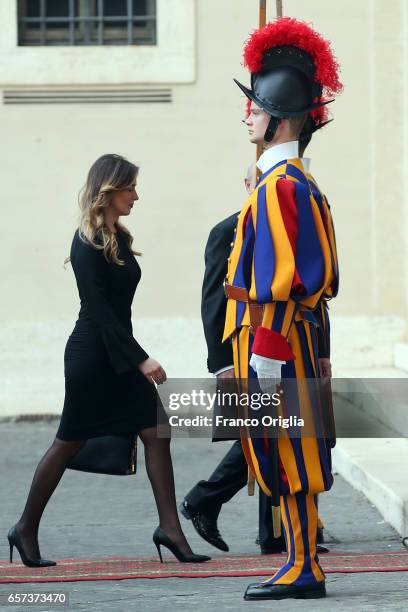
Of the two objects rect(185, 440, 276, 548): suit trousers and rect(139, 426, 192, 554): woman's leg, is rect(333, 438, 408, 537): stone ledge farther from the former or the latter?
rect(139, 426, 192, 554): woman's leg

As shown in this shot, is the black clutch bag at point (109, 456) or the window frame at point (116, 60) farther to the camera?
the window frame at point (116, 60)

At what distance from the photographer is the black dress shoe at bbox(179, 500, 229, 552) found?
20.0 ft

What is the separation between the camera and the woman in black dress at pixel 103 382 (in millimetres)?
5668

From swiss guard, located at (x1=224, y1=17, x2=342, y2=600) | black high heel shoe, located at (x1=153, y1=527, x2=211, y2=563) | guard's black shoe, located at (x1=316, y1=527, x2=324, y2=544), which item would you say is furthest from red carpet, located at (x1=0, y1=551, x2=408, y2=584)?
swiss guard, located at (x1=224, y1=17, x2=342, y2=600)

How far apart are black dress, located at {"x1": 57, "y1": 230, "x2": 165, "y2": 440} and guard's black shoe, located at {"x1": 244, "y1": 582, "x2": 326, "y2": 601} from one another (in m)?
1.20

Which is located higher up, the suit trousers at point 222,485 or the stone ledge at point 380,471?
the suit trousers at point 222,485

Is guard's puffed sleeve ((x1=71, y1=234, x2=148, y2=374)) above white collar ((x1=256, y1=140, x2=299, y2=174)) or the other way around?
the other way around

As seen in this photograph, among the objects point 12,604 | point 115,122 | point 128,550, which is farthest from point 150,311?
point 12,604

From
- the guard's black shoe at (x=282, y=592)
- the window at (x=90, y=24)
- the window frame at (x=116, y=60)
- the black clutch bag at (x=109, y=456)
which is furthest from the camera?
the window at (x=90, y=24)

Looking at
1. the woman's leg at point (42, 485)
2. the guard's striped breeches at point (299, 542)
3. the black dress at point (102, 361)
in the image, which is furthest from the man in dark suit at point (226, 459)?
the guard's striped breeches at point (299, 542)

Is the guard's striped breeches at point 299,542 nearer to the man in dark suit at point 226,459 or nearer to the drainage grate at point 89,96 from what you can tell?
the man in dark suit at point 226,459

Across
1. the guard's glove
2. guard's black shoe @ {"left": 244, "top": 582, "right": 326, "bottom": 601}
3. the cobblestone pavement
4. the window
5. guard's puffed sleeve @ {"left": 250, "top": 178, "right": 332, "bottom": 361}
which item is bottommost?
the cobblestone pavement

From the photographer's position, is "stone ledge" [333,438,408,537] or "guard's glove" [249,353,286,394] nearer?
"guard's glove" [249,353,286,394]

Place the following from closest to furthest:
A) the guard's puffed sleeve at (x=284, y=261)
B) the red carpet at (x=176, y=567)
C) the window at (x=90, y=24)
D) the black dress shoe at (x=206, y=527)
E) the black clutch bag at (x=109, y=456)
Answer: the guard's puffed sleeve at (x=284, y=261), the red carpet at (x=176, y=567), the black clutch bag at (x=109, y=456), the black dress shoe at (x=206, y=527), the window at (x=90, y=24)
